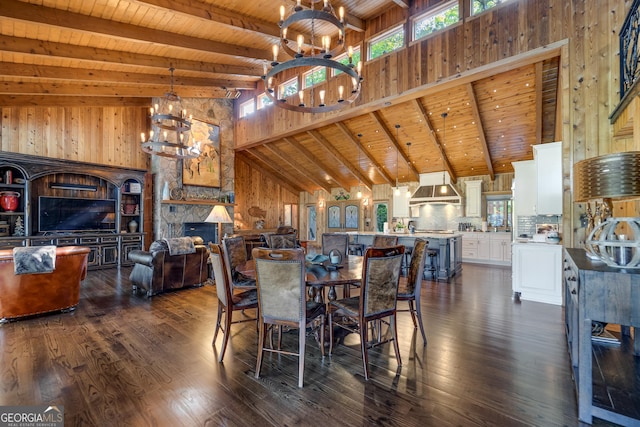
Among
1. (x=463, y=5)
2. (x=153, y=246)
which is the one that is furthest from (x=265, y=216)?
(x=463, y=5)

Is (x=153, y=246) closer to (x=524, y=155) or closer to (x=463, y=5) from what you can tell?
(x=463, y=5)

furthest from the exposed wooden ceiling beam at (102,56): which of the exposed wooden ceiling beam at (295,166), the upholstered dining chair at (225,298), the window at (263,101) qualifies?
the upholstered dining chair at (225,298)

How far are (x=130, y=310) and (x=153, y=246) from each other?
114 cm

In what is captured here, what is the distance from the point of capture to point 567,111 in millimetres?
3986

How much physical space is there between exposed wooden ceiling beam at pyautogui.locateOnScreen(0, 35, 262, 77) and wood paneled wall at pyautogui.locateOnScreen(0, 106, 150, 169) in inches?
127

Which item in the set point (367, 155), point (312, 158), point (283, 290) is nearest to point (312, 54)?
point (283, 290)

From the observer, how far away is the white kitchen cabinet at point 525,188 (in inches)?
206

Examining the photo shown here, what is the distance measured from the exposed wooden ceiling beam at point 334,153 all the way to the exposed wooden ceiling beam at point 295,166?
1.91 meters

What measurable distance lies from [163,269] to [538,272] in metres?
6.04

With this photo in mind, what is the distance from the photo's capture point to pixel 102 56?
4.98m

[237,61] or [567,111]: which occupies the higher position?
[237,61]

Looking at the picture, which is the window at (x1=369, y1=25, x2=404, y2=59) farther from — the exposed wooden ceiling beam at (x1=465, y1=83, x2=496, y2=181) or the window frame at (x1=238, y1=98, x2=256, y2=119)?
the window frame at (x1=238, y1=98, x2=256, y2=119)

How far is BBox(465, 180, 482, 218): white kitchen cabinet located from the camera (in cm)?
892

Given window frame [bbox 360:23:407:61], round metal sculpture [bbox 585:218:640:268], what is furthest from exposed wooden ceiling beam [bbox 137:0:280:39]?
round metal sculpture [bbox 585:218:640:268]
